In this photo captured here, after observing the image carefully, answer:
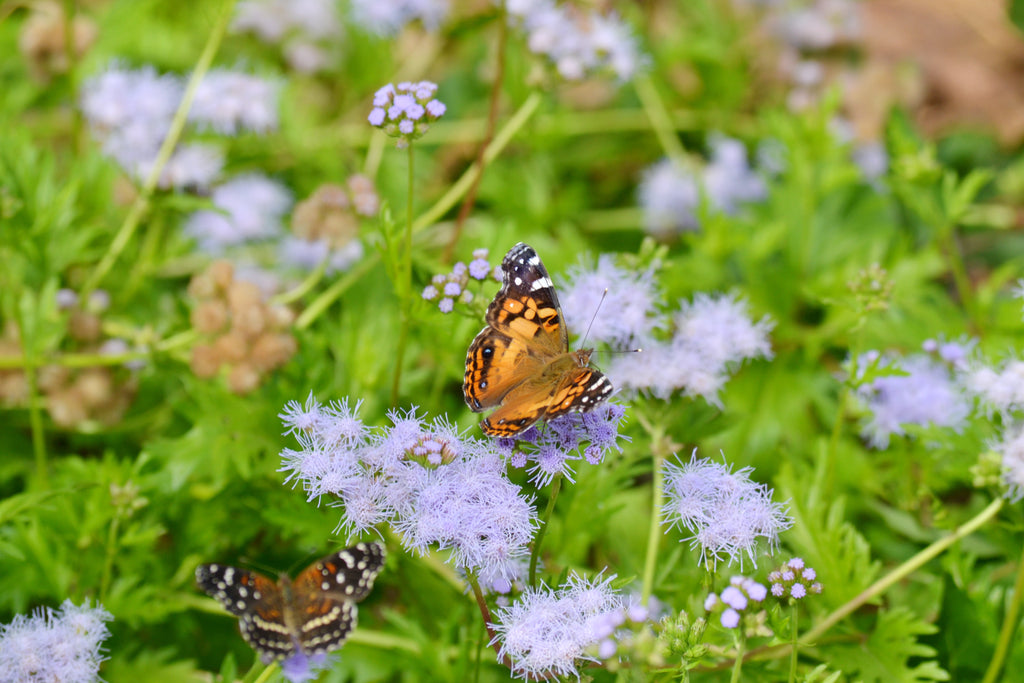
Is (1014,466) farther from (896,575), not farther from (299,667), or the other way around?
(299,667)

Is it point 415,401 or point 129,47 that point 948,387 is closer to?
point 415,401

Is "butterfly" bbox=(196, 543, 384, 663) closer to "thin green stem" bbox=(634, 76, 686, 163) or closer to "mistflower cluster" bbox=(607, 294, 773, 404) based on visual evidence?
"mistflower cluster" bbox=(607, 294, 773, 404)

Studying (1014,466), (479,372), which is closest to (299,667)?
(479,372)

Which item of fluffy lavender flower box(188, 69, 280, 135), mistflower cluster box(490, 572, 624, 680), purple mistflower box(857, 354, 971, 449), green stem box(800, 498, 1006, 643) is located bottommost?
mistflower cluster box(490, 572, 624, 680)

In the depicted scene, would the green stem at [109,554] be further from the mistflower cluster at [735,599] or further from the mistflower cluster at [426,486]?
the mistflower cluster at [735,599]

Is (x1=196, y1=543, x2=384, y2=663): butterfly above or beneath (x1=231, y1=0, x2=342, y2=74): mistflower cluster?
beneath

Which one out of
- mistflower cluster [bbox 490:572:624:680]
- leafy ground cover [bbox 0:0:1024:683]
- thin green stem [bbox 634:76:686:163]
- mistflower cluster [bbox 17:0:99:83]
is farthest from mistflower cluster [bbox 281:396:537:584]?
thin green stem [bbox 634:76:686:163]

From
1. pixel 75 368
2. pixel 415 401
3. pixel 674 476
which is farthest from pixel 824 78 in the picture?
pixel 75 368
